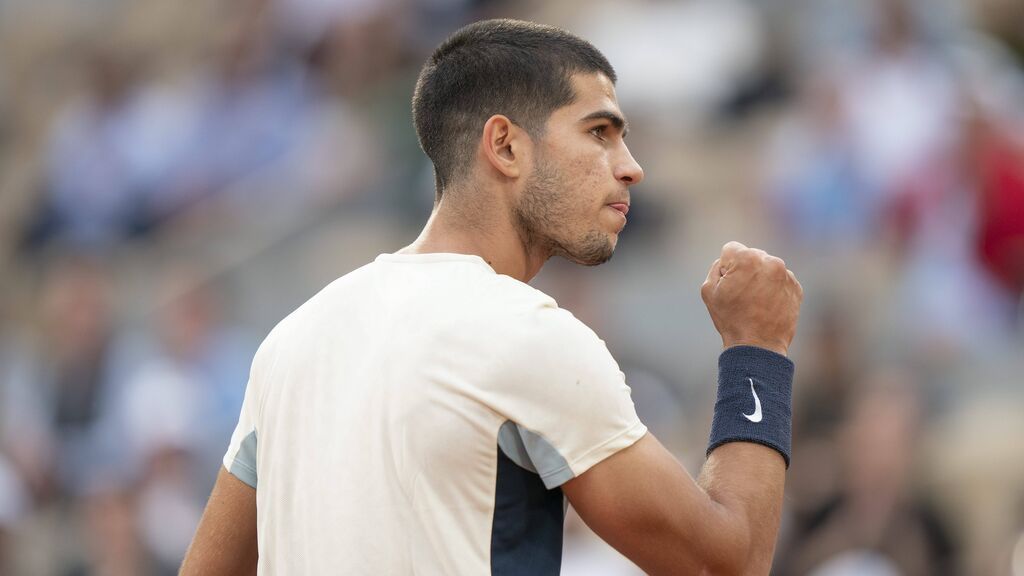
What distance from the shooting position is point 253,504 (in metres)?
2.87

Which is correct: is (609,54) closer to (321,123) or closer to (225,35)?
(321,123)

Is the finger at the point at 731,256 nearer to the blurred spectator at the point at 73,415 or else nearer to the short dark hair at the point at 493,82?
the short dark hair at the point at 493,82

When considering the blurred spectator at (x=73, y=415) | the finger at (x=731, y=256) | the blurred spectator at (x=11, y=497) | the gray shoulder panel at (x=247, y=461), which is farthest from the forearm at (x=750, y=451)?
the blurred spectator at (x=11, y=497)

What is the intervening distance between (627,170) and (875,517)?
3927 mm

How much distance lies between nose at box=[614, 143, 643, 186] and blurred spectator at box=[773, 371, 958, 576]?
12.7 ft

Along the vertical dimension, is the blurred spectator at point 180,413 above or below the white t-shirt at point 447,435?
above

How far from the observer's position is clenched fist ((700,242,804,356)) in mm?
2859

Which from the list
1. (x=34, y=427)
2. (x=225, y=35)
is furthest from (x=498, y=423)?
(x=225, y=35)

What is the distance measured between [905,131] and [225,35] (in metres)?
4.80

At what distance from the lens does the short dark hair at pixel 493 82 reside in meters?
2.88

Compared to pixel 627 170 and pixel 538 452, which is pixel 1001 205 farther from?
pixel 538 452

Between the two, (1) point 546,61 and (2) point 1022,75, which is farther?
(2) point 1022,75

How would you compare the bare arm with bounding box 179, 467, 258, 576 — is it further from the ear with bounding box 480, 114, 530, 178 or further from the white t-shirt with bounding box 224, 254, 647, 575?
the ear with bounding box 480, 114, 530, 178

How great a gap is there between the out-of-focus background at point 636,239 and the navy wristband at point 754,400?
3.79 m
